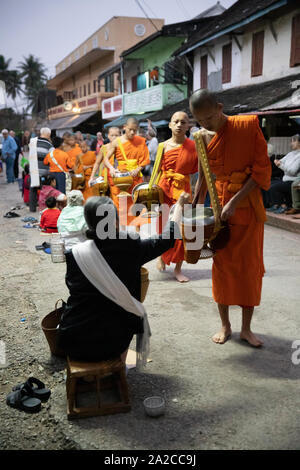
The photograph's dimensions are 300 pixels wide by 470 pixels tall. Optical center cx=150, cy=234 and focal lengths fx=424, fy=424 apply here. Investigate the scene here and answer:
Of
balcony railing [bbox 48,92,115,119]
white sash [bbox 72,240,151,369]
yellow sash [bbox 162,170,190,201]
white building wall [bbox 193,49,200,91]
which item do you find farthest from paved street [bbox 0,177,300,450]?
balcony railing [bbox 48,92,115,119]

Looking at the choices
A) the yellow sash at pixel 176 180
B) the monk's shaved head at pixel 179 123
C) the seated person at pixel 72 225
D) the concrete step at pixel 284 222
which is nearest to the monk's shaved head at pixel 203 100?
the monk's shaved head at pixel 179 123

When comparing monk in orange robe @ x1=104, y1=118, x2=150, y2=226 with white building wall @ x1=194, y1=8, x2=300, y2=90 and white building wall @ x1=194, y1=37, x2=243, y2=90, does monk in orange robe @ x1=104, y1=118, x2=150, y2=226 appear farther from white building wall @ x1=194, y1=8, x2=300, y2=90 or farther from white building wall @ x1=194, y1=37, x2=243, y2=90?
white building wall @ x1=194, y1=37, x2=243, y2=90

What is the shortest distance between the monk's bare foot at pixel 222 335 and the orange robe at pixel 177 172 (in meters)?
1.57

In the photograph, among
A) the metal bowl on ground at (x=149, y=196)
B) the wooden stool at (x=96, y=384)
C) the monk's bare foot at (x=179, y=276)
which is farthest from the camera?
the monk's bare foot at (x=179, y=276)

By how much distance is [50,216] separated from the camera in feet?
23.4

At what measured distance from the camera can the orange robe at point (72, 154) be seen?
9127 mm

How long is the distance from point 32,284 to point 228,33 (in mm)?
11792

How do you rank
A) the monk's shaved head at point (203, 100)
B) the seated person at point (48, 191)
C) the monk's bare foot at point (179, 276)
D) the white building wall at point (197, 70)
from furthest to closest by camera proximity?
1. the white building wall at point (197, 70)
2. the seated person at point (48, 191)
3. the monk's bare foot at point (179, 276)
4. the monk's shaved head at point (203, 100)

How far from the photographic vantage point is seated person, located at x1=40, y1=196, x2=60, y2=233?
23.3ft

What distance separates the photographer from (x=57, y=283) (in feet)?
16.0

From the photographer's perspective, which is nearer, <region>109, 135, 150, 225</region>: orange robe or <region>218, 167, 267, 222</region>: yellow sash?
<region>218, 167, 267, 222</region>: yellow sash

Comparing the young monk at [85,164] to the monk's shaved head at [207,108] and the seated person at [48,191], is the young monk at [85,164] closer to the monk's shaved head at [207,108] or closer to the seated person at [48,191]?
the seated person at [48,191]

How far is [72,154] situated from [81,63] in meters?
25.0

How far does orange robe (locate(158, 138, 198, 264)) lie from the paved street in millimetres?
380
